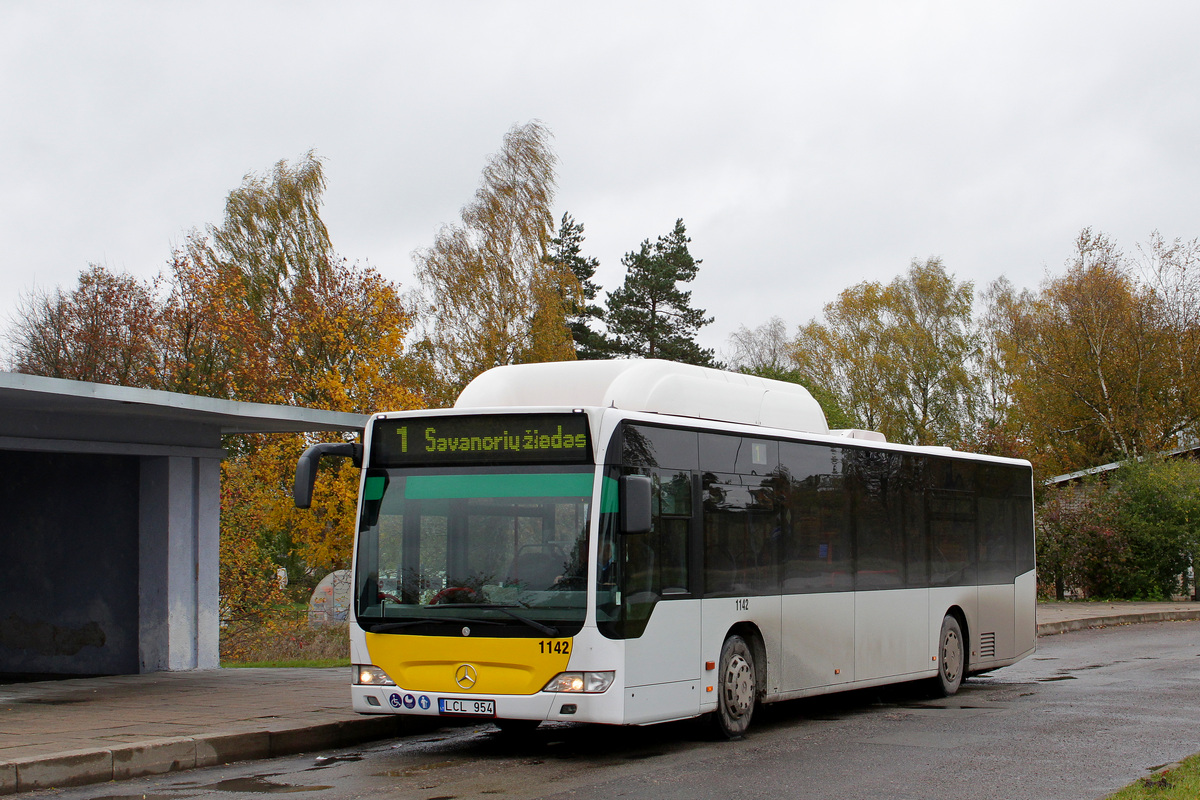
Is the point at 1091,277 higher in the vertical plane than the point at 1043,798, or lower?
higher

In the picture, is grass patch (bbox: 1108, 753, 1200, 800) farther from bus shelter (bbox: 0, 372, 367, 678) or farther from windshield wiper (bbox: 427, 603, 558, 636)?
bus shelter (bbox: 0, 372, 367, 678)

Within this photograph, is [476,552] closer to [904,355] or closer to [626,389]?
[626,389]

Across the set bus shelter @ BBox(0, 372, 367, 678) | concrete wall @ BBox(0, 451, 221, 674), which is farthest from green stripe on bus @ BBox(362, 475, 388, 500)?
concrete wall @ BBox(0, 451, 221, 674)

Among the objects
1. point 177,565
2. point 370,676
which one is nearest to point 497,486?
point 370,676

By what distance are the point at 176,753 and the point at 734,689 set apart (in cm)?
461

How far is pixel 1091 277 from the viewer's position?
158 ft

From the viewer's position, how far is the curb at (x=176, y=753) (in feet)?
28.1

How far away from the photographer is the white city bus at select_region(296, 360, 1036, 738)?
9.41m

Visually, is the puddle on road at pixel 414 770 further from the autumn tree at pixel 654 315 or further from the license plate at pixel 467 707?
the autumn tree at pixel 654 315

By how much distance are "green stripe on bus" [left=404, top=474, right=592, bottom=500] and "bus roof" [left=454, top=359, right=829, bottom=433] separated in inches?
30.6

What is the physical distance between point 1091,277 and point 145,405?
42641mm

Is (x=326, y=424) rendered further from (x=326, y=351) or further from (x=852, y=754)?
(x=326, y=351)

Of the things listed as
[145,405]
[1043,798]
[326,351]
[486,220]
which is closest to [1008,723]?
[1043,798]

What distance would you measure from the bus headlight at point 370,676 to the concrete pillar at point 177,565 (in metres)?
6.39
